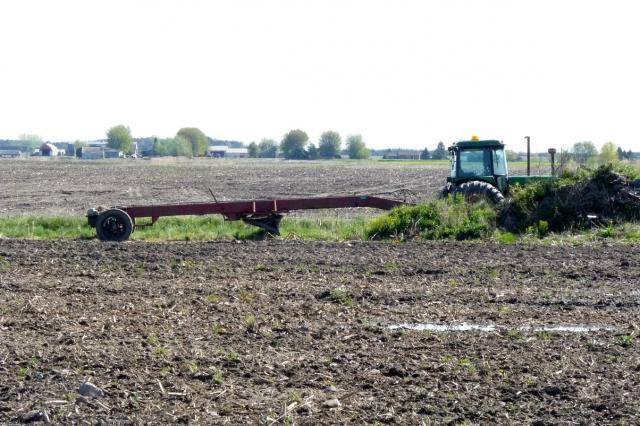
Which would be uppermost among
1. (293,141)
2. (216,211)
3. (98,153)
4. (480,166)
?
(293,141)

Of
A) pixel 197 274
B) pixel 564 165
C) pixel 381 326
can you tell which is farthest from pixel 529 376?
pixel 564 165

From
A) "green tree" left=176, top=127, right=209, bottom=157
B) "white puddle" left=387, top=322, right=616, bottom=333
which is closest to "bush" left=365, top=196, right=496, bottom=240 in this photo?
"white puddle" left=387, top=322, right=616, bottom=333

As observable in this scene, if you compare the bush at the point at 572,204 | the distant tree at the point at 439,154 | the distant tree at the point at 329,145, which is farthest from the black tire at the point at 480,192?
the distant tree at the point at 329,145

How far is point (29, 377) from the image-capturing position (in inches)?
304

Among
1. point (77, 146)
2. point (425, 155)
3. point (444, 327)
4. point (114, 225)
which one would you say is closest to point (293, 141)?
point (425, 155)

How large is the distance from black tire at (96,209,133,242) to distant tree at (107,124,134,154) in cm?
12890

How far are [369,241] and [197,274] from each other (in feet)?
17.8

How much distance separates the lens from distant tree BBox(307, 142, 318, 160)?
123 m

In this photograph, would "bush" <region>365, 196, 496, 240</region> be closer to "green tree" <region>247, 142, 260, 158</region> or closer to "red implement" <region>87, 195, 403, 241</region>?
"red implement" <region>87, 195, 403, 241</region>

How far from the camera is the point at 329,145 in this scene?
130 m

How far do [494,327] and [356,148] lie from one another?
125 m

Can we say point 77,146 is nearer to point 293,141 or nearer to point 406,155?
point 293,141

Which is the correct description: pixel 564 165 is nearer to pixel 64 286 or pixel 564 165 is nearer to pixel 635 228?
pixel 635 228

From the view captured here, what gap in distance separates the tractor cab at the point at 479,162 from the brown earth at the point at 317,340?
208 inches
